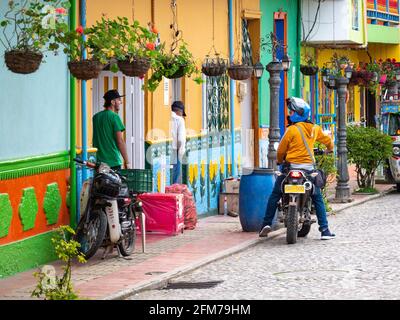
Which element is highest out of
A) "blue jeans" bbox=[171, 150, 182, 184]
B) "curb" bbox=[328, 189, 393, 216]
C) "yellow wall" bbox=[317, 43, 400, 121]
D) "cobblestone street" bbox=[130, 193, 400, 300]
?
"yellow wall" bbox=[317, 43, 400, 121]

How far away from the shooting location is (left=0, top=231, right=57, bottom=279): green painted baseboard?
13039 mm

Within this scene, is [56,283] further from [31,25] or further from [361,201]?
[361,201]

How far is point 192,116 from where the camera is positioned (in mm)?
20391

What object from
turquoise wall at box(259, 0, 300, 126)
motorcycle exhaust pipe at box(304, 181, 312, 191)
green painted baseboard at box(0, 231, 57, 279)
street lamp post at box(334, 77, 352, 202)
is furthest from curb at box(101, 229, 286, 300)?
turquoise wall at box(259, 0, 300, 126)

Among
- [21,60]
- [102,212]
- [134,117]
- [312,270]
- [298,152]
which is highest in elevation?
[21,60]

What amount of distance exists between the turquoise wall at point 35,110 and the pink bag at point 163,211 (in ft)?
8.23

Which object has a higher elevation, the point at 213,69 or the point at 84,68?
the point at 213,69

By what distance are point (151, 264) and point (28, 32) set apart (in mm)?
3477

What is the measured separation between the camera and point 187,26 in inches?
786

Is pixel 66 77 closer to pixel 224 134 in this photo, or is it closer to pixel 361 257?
pixel 361 257

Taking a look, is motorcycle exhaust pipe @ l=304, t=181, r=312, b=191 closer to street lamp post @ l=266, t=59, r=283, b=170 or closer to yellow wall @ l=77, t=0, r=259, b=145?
street lamp post @ l=266, t=59, r=283, b=170

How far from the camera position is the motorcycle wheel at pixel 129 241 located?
576 inches

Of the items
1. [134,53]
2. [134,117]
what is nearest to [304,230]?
[134,117]

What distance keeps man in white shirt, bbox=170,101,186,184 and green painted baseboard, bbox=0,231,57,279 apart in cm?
489
